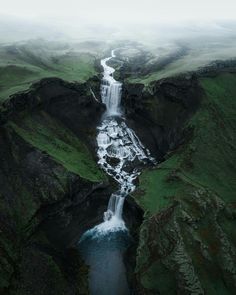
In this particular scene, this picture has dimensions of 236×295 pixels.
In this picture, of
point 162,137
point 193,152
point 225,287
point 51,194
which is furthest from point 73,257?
point 162,137

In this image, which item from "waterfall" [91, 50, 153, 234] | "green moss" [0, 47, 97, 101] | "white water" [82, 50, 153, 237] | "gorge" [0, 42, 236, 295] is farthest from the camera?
"green moss" [0, 47, 97, 101]

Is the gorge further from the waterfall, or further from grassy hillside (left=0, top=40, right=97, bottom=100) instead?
grassy hillside (left=0, top=40, right=97, bottom=100)

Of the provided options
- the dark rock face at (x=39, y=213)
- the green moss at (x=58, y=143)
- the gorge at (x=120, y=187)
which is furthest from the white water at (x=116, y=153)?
the green moss at (x=58, y=143)

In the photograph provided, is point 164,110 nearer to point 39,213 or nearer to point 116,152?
point 116,152

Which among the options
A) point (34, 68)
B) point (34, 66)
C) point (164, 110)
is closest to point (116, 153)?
point (164, 110)

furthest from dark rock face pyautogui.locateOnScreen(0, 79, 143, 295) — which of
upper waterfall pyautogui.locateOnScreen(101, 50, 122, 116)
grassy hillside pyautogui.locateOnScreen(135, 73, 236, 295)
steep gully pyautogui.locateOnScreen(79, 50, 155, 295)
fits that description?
upper waterfall pyautogui.locateOnScreen(101, 50, 122, 116)

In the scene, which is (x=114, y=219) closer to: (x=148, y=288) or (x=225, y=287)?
(x=148, y=288)

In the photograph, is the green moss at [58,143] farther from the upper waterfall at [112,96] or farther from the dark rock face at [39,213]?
the upper waterfall at [112,96]
